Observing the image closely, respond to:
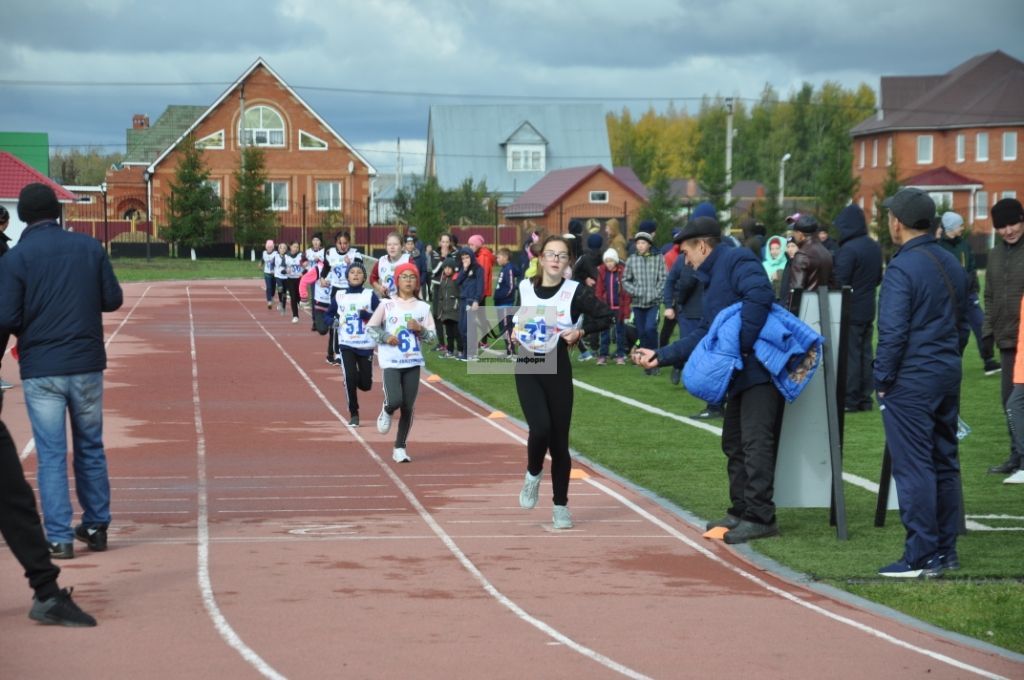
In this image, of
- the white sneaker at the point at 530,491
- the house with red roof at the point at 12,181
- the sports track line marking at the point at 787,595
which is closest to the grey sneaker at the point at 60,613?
the sports track line marking at the point at 787,595

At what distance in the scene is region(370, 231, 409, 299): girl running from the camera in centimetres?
1812

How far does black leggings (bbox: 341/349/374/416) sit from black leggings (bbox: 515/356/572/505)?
5.95 metres

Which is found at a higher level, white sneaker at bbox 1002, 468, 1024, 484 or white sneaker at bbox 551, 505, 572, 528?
white sneaker at bbox 551, 505, 572, 528

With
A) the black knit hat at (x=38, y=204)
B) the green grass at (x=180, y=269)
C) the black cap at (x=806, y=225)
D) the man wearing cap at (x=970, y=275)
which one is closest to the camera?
the black knit hat at (x=38, y=204)

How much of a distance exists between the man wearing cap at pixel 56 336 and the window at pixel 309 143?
75.2m

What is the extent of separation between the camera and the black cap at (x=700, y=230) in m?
9.94

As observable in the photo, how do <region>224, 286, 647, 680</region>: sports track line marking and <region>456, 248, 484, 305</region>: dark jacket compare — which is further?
<region>456, 248, 484, 305</region>: dark jacket

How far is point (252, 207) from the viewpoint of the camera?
72250 millimetres

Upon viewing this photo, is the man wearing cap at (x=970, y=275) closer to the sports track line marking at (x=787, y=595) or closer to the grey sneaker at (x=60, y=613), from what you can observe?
the sports track line marking at (x=787, y=595)

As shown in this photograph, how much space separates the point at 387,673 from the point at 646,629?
4.99 feet

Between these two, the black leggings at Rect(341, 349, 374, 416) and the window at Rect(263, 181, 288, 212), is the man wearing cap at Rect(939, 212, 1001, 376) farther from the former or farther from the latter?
the window at Rect(263, 181, 288, 212)

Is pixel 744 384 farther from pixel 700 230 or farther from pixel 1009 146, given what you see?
pixel 1009 146

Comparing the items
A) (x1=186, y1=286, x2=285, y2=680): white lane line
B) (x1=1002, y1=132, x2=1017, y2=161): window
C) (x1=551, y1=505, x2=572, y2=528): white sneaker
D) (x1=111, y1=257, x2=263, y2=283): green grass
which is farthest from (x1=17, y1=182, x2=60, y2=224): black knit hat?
(x1=1002, y1=132, x2=1017, y2=161): window

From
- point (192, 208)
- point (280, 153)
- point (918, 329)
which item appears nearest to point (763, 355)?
point (918, 329)
